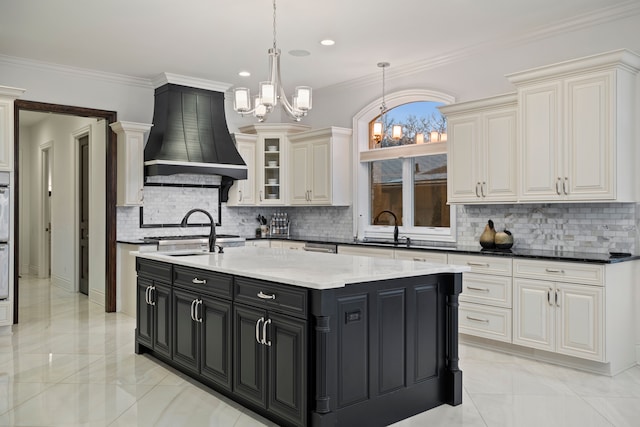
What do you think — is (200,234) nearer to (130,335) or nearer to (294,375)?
(130,335)

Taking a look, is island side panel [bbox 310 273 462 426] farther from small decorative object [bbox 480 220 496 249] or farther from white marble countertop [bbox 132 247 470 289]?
small decorative object [bbox 480 220 496 249]

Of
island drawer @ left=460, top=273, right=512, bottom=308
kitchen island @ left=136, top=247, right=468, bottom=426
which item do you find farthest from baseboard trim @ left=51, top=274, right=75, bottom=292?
island drawer @ left=460, top=273, right=512, bottom=308

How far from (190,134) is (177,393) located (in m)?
3.76

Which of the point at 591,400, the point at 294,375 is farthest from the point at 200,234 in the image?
the point at 591,400

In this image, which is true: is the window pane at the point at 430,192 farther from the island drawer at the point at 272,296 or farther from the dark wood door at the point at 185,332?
the island drawer at the point at 272,296

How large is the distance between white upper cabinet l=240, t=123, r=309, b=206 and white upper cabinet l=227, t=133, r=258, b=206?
3 centimetres

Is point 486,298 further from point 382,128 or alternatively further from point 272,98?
point 272,98

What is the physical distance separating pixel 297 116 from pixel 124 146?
10.8 feet

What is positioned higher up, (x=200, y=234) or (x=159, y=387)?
(x=200, y=234)

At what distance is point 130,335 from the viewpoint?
17.8 ft

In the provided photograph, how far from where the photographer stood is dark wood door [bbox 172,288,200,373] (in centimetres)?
384

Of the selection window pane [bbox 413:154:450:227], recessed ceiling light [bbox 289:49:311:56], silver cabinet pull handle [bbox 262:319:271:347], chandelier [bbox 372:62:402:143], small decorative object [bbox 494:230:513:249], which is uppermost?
recessed ceiling light [bbox 289:49:311:56]

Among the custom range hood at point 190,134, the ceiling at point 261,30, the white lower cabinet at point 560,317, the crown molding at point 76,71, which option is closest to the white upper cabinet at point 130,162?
the custom range hood at point 190,134

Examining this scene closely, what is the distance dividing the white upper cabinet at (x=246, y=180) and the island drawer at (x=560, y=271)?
3.88 meters
